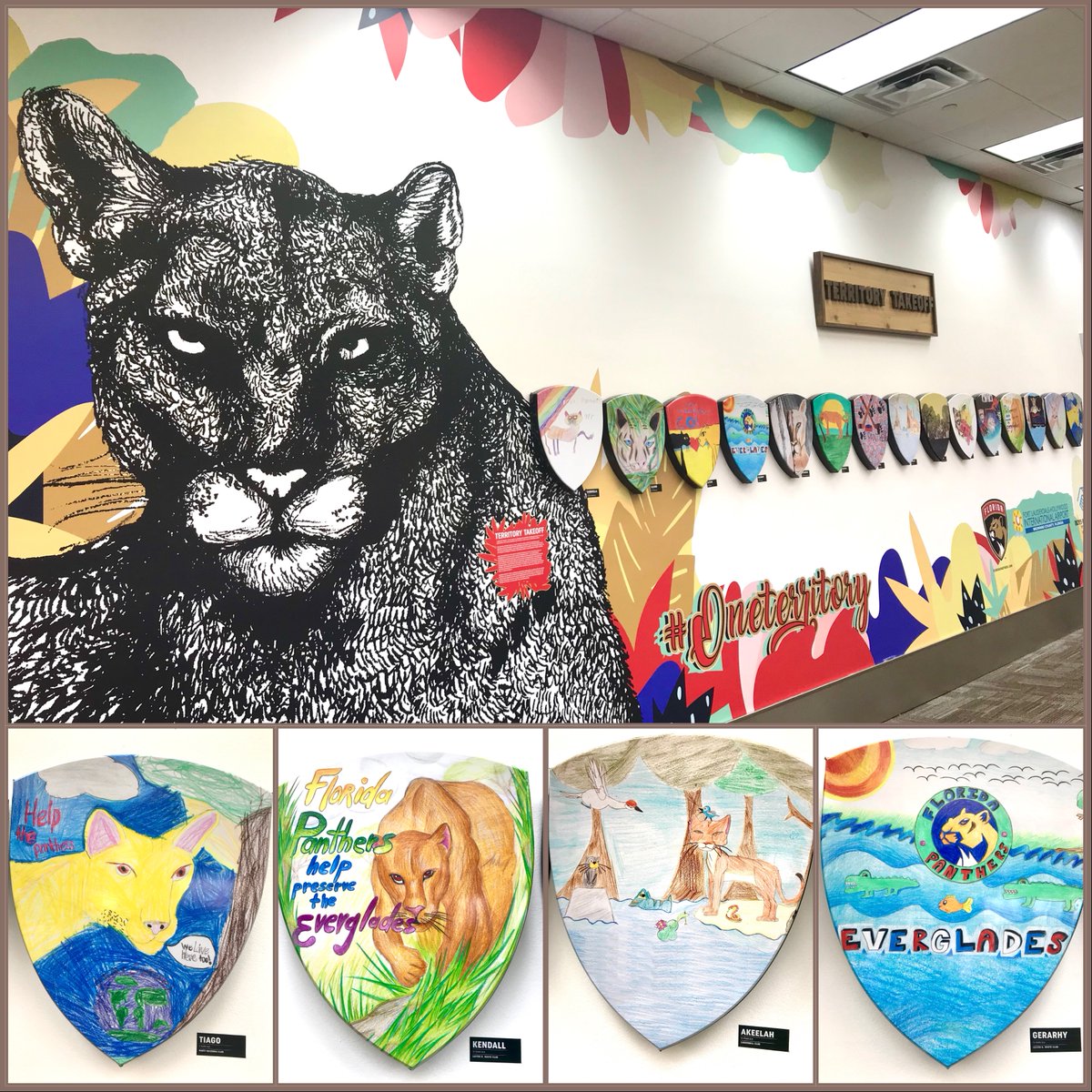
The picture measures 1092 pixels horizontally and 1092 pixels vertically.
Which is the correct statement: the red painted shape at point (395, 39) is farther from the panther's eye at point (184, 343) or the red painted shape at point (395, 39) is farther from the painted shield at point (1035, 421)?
the painted shield at point (1035, 421)

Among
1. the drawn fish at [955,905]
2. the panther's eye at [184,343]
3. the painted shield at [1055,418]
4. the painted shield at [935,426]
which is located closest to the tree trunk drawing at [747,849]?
the drawn fish at [955,905]

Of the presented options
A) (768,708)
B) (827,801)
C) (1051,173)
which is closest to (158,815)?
(827,801)

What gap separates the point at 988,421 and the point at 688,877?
13.9ft

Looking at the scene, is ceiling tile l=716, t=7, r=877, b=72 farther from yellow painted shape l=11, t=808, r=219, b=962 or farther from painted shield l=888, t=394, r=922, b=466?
yellow painted shape l=11, t=808, r=219, b=962

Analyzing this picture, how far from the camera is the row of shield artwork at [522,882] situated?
93 centimetres

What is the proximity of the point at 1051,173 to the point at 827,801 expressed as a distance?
5.11m

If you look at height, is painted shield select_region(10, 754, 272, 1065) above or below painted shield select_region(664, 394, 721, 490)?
below

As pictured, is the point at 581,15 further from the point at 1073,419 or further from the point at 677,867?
the point at 1073,419

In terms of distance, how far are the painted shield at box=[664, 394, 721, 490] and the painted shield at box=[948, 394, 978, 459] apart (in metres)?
1.89

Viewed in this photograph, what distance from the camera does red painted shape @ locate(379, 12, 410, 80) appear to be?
83.2 inches

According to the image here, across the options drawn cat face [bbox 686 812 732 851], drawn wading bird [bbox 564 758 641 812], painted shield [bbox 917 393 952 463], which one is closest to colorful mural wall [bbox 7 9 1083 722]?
painted shield [bbox 917 393 952 463]

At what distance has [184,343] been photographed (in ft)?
6.01

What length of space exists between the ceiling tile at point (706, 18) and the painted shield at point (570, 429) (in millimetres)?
1171

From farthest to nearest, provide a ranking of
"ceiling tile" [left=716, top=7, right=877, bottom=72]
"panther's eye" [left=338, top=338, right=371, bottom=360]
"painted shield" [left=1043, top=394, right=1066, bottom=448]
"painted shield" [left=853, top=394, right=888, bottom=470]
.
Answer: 1. "painted shield" [left=1043, top=394, right=1066, bottom=448]
2. "painted shield" [left=853, top=394, right=888, bottom=470]
3. "ceiling tile" [left=716, top=7, right=877, bottom=72]
4. "panther's eye" [left=338, top=338, right=371, bottom=360]
